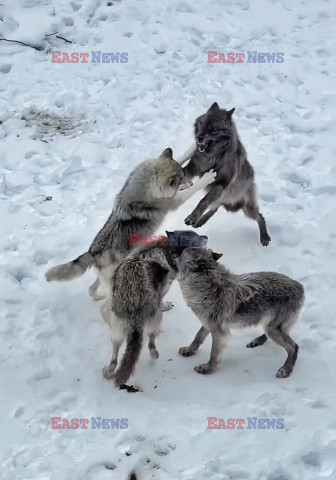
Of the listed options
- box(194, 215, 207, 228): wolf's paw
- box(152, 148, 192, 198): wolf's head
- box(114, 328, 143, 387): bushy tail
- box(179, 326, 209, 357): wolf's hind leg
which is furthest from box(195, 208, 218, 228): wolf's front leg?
box(114, 328, 143, 387): bushy tail

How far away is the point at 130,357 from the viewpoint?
4957mm

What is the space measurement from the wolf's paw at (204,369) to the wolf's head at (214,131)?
2542mm

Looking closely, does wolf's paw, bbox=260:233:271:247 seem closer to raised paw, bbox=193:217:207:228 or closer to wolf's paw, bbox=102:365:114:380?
raised paw, bbox=193:217:207:228

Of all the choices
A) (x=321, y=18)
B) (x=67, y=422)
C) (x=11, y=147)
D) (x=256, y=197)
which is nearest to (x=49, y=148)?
(x=11, y=147)

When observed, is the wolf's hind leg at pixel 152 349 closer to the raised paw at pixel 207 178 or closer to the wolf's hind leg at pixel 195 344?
the wolf's hind leg at pixel 195 344

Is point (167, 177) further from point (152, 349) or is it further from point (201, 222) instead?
point (152, 349)

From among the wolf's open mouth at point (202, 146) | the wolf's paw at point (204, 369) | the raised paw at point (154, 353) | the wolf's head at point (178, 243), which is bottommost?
the wolf's paw at point (204, 369)

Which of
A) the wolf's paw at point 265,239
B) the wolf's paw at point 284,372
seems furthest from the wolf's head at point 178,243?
the wolf's paw at point 265,239

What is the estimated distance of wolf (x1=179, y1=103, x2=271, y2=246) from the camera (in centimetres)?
657

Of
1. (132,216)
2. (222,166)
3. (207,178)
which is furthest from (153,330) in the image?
(222,166)

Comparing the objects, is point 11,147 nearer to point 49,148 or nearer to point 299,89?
point 49,148

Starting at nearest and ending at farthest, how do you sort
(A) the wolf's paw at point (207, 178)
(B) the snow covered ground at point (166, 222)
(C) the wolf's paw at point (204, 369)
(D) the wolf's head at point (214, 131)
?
(B) the snow covered ground at point (166, 222) < (C) the wolf's paw at point (204, 369) < (D) the wolf's head at point (214, 131) < (A) the wolf's paw at point (207, 178)

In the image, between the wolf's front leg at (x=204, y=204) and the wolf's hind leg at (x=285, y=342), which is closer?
the wolf's hind leg at (x=285, y=342)

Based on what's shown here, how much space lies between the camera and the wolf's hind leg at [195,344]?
5.57 m
